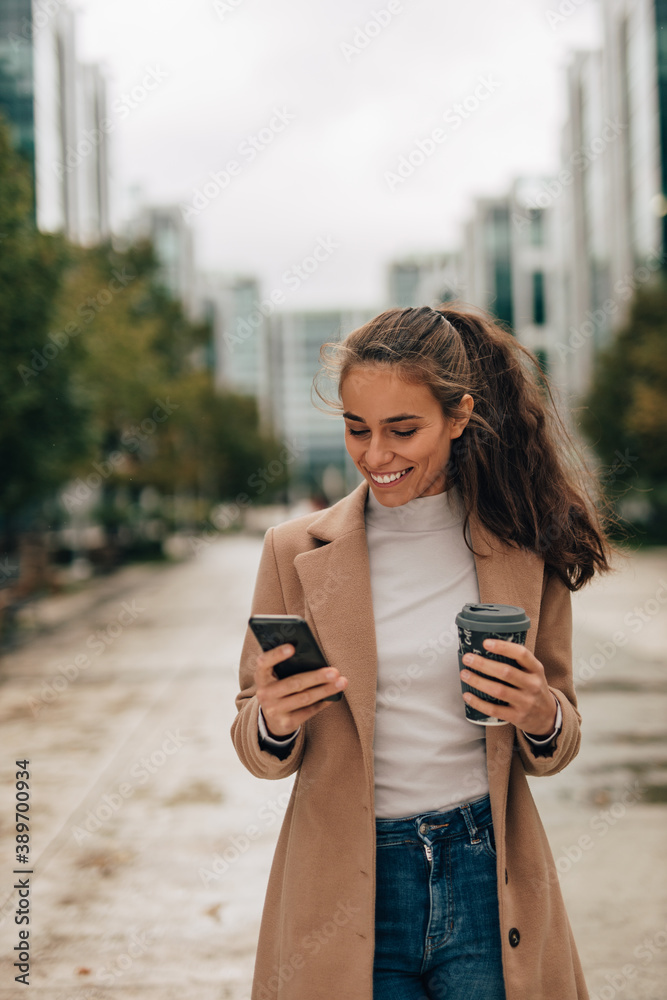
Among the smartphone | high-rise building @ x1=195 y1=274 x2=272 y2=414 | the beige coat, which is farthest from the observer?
high-rise building @ x1=195 y1=274 x2=272 y2=414

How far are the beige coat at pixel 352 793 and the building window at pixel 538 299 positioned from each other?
50.8 meters

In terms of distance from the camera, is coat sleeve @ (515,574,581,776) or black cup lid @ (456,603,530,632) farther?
coat sleeve @ (515,574,581,776)

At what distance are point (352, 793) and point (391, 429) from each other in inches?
27.4

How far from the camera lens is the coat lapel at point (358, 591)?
1666 millimetres

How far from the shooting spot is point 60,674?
30.7 feet

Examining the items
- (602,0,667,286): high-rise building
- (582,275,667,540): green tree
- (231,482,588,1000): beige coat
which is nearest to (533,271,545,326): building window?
(602,0,667,286): high-rise building

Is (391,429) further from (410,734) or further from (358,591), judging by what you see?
(410,734)

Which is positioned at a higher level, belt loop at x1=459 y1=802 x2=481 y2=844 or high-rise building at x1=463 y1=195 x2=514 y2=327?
high-rise building at x1=463 y1=195 x2=514 y2=327

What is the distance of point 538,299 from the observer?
5059cm

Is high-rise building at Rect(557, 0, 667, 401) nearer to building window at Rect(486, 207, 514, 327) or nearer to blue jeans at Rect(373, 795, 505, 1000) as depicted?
building window at Rect(486, 207, 514, 327)

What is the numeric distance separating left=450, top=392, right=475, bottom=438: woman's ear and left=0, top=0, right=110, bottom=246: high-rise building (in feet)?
41.4

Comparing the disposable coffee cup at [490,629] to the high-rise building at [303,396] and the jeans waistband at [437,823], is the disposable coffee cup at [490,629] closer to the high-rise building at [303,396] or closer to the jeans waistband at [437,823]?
the jeans waistband at [437,823]

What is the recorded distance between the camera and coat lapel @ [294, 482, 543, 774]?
5.47 feet

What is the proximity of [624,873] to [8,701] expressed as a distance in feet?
19.4
